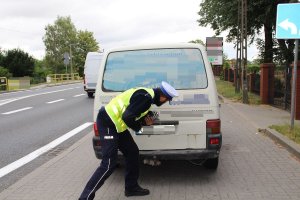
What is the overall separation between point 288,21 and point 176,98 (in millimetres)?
4811

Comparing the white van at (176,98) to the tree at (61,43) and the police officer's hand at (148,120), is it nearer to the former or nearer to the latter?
the police officer's hand at (148,120)

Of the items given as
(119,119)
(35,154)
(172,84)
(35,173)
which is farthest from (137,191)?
(35,154)

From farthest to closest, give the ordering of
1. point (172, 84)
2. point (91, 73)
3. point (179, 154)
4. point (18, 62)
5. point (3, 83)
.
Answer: point (18, 62) → point (3, 83) → point (91, 73) → point (172, 84) → point (179, 154)

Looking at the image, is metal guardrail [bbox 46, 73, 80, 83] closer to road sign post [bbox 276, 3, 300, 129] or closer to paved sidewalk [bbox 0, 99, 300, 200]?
road sign post [bbox 276, 3, 300, 129]

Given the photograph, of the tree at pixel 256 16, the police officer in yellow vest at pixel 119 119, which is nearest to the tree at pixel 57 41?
the tree at pixel 256 16

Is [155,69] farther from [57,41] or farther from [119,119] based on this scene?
[57,41]

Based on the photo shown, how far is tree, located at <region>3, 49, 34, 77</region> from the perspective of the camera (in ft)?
188

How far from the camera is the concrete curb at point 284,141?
7947 millimetres

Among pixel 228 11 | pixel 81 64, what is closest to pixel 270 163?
pixel 228 11

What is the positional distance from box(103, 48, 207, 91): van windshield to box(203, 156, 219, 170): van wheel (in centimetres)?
123

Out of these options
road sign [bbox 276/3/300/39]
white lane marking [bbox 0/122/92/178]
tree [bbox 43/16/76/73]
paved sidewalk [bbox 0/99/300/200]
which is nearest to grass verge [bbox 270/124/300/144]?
paved sidewalk [bbox 0/99/300/200]

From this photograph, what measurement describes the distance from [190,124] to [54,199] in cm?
201

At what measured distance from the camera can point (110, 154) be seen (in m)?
5.21

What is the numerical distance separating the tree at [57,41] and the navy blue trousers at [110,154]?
10568cm
